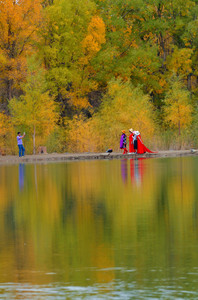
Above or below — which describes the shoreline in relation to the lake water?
above

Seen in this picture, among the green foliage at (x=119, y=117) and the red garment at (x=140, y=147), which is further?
the green foliage at (x=119, y=117)

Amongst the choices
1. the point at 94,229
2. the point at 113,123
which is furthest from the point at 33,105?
the point at 94,229

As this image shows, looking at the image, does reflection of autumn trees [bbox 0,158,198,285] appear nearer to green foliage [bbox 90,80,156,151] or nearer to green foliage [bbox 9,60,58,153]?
green foliage [bbox 9,60,58,153]

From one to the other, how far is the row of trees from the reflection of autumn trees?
2838 cm

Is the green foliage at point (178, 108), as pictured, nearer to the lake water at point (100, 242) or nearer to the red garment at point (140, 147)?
the red garment at point (140, 147)

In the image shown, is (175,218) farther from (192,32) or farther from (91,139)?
(192,32)

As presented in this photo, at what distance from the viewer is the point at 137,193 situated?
1994 centimetres

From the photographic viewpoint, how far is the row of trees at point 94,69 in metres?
51.8

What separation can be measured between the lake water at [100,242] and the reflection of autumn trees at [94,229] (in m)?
0.01

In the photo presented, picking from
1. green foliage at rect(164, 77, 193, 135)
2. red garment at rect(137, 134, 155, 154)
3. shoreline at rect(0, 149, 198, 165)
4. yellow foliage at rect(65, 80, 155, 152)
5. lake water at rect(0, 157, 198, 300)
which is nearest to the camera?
lake water at rect(0, 157, 198, 300)

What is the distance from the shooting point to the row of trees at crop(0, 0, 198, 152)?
51.8 meters

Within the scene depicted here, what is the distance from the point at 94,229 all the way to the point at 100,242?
5.42 ft

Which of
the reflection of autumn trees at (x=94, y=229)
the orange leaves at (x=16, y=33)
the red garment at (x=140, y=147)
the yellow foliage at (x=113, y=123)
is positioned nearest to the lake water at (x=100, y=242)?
the reflection of autumn trees at (x=94, y=229)

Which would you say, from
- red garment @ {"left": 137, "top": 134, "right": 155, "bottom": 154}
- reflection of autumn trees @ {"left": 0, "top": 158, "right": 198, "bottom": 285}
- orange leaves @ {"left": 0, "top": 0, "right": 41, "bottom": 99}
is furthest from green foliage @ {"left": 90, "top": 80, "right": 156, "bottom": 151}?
reflection of autumn trees @ {"left": 0, "top": 158, "right": 198, "bottom": 285}
